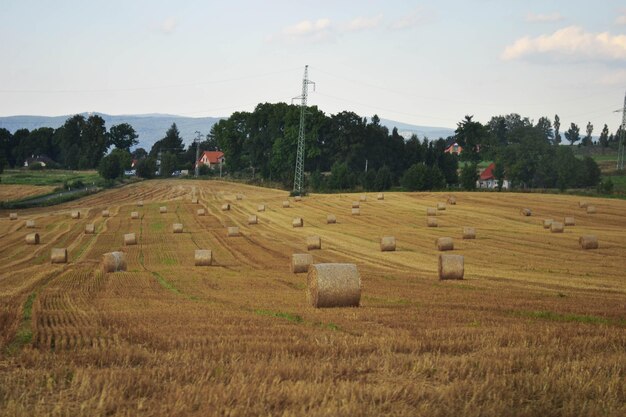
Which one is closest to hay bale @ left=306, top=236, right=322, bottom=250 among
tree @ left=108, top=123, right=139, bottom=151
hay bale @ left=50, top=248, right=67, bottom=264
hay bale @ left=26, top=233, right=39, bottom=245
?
hay bale @ left=50, top=248, right=67, bottom=264

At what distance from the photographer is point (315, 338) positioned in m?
11.6

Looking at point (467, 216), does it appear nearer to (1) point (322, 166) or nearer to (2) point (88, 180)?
(1) point (322, 166)

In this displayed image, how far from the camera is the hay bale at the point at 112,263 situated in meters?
28.6

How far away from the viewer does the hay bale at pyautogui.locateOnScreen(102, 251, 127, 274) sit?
93.8 feet

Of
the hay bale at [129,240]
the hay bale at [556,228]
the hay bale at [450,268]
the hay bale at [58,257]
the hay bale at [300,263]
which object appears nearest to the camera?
the hay bale at [450,268]

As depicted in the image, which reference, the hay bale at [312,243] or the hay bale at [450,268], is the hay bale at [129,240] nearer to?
the hay bale at [312,243]

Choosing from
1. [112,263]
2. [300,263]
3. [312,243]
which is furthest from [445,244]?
[112,263]

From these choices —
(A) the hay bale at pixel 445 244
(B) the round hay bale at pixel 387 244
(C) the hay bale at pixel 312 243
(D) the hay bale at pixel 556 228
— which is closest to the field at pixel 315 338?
(A) the hay bale at pixel 445 244

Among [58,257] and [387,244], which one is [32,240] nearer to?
[58,257]

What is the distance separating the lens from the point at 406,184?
329 feet

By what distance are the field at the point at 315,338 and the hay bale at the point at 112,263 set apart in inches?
16.9

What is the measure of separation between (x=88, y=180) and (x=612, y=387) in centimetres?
13022

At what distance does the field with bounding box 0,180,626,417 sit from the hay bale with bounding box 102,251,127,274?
1.41ft

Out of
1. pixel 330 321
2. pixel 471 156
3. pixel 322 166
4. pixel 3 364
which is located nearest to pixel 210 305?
pixel 330 321
